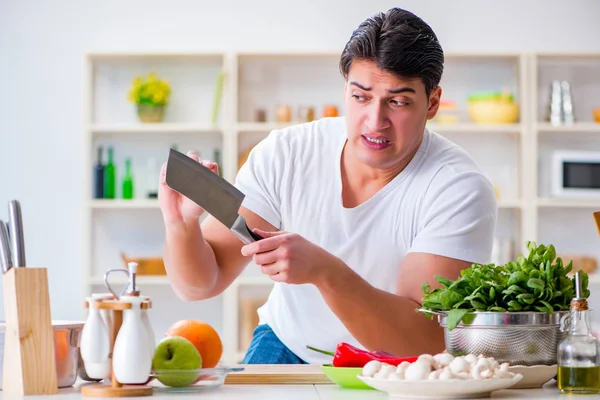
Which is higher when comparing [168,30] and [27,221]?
[168,30]

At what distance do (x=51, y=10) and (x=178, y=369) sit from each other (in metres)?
4.06

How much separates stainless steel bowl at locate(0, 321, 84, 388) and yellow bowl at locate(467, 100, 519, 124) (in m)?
3.62

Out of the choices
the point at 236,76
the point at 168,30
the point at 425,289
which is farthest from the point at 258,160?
the point at 168,30

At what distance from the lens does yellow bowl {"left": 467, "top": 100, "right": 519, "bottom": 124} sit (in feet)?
15.6

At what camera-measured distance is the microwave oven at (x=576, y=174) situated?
15.7 feet

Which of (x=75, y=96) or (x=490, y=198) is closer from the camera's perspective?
(x=490, y=198)

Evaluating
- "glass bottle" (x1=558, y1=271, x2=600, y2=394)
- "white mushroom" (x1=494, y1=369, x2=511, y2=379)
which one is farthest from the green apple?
"glass bottle" (x1=558, y1=271, x2=600, y2=394)

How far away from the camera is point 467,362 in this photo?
4.57 ft

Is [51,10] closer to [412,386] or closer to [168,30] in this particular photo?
[168,30]

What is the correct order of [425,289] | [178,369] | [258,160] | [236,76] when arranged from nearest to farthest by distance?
[178,369]
[425,289]
[258,160]
[236,76]

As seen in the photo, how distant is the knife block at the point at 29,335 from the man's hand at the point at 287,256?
0.38m

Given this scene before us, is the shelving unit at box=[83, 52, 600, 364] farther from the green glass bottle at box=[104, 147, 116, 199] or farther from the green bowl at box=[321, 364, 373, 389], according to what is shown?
the green bowl at box=[321, 364, 373, 389]

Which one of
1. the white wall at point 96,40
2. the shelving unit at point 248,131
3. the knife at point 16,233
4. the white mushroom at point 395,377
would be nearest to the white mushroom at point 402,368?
the white mushroom at point 395,377

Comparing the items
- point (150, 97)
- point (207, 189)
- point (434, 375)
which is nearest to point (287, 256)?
point (207, 189)
